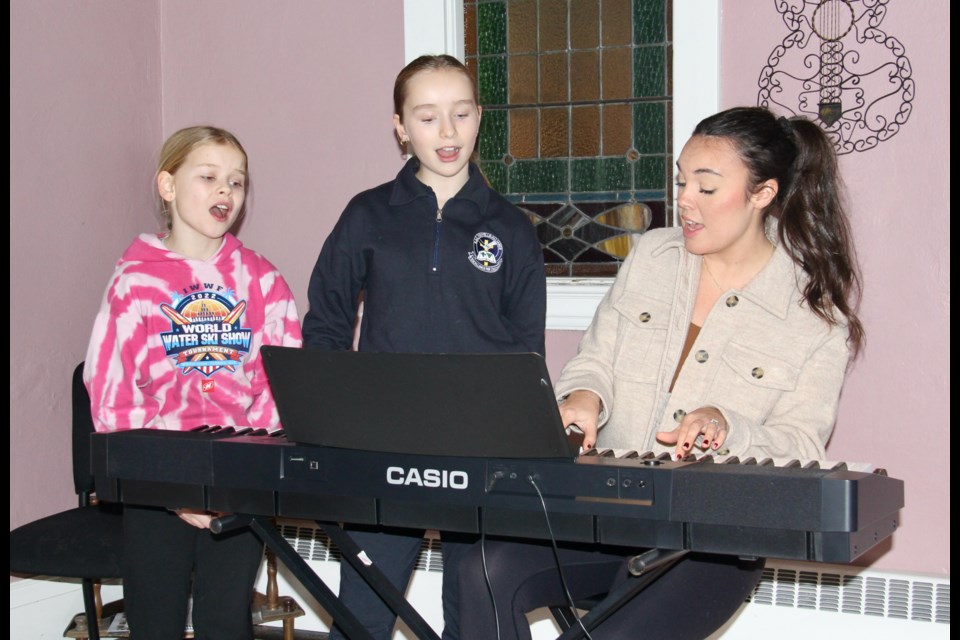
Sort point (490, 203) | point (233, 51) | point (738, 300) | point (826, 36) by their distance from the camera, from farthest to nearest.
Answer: point (233, 51)
point (826, 36)
point (490, 203)
point (738, 300)

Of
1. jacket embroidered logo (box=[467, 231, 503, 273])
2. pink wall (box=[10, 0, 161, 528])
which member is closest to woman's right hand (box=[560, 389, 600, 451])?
jacket embroidered logo (box=[467, 231, 503, 273])

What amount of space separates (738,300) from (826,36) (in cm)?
102

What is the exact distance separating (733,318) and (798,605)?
112 cm

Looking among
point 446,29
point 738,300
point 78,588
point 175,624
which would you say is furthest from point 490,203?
point 78,588

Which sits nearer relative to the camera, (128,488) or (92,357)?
(128,488)

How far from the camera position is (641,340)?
2291 millimetres

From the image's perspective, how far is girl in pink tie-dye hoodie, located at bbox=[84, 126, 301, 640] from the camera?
2309 mm

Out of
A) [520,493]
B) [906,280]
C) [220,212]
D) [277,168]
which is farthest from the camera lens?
[277,168]

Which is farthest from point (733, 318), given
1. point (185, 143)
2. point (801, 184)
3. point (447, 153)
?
point (185, 143)

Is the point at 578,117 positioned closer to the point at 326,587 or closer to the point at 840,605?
the point at 840,605

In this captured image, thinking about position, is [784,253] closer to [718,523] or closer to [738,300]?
[738,300]

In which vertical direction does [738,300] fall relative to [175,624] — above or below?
above

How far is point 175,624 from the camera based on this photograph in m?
2.31

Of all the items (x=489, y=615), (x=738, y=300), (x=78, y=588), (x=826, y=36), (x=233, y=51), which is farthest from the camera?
(x=233, y=51)
